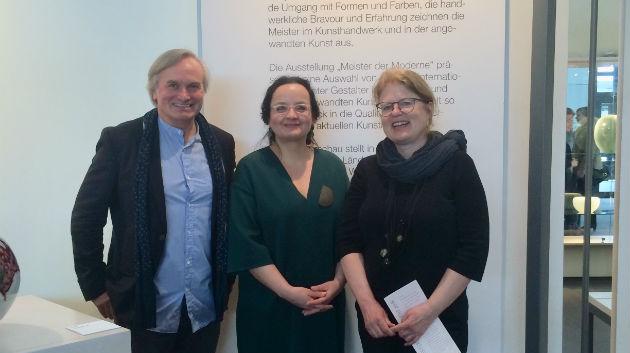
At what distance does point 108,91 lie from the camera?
250 centimetres

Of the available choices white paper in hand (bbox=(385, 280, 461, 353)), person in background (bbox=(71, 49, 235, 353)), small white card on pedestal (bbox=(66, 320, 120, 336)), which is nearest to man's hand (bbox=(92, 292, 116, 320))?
person in background (bbox=(71, 49, 235, 353))

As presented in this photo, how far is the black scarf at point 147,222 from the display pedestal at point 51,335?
0.36 metres

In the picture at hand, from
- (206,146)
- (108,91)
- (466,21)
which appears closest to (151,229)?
(206,146)

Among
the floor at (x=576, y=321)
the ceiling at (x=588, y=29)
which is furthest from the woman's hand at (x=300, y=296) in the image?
the ceiling at (x=588, y=29)

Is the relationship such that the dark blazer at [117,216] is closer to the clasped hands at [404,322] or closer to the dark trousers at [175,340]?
the dark trousers at [175,340]

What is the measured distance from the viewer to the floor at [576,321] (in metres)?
2.03

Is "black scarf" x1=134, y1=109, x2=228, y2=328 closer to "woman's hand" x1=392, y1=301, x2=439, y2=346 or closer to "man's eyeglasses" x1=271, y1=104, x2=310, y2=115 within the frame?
"man's eyeglasses" x1=271, y1=104, x2=310, y2=115

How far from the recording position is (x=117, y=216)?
1.97m

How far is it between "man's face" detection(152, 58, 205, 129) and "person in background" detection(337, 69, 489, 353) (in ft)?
2.18

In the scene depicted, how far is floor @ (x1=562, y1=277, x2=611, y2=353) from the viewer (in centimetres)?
203

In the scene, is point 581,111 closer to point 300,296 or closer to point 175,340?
point 300,296

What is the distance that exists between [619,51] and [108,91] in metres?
2.05

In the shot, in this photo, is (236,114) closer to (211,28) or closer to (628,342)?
(211,28)

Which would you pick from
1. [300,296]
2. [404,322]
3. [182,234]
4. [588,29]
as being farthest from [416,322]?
[588,29]
